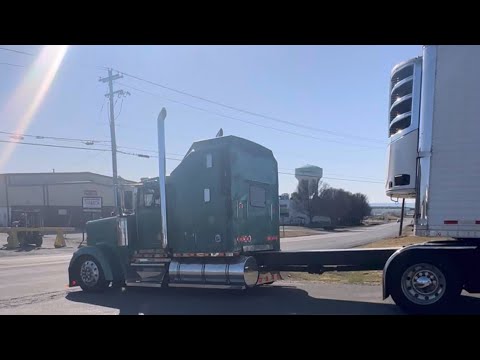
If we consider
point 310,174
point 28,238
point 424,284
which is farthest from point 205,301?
point 310,174

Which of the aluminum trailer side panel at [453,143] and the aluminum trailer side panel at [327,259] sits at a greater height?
the aluminum trailer side panel at [453,143]

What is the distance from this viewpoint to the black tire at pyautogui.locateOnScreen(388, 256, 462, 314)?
639 cm

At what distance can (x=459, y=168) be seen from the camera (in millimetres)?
6250

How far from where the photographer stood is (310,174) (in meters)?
83.9

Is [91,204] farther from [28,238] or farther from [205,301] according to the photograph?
[205,301]

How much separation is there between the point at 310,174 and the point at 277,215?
75.1 metres

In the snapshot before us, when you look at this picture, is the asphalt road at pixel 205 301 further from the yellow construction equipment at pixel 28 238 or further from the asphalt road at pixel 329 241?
the yellow construction equipment at pixel 28 238

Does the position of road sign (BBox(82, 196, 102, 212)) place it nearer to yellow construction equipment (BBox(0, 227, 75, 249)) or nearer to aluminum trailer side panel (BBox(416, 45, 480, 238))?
yellow construction equipment (BBox(0, 227, 75, 249))

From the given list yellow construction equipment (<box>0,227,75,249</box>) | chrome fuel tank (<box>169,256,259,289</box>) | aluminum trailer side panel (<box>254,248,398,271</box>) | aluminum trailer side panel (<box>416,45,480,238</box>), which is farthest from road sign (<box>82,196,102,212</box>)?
aluminum trailer side panel (<box>416,45,480,238</box>)

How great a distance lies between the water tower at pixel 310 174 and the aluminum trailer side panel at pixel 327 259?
238 feet

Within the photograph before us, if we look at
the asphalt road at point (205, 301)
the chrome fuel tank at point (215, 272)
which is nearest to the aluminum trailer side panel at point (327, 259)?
the chrome fuel tank at point (215, 272)

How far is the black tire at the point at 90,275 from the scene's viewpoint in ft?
30.5
